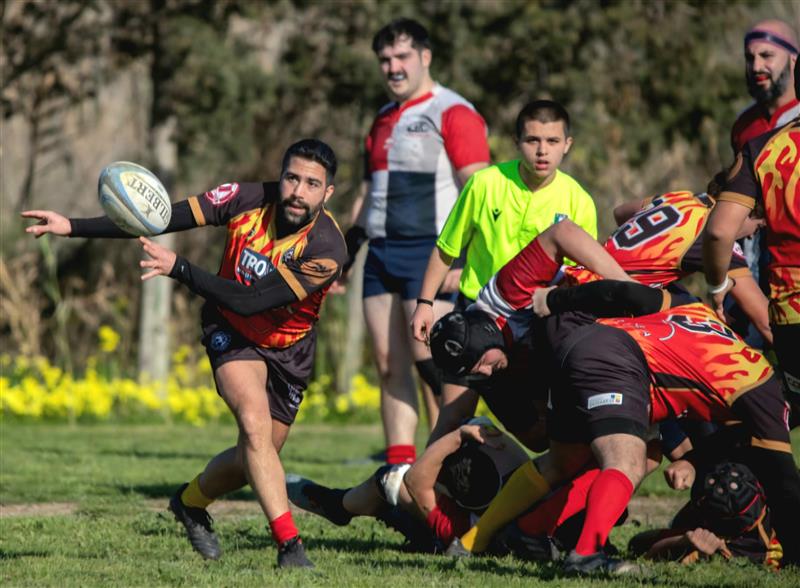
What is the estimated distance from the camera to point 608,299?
5.59m

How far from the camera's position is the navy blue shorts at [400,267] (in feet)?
26.0

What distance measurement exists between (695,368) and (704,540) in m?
0.76

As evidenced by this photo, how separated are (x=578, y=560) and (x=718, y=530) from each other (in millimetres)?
769

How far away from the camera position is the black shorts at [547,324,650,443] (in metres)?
5.39

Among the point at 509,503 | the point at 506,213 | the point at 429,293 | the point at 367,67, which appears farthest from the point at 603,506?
the point at 367,67

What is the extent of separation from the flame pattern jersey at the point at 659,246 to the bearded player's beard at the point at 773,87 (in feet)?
4.84

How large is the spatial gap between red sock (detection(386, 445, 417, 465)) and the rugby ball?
2.56 metres

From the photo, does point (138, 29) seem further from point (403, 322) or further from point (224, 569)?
point (224, 569)

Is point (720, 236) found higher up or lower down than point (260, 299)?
higher up

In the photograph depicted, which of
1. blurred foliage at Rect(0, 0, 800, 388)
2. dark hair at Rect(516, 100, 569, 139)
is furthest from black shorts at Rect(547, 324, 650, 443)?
blurred foliage at Rect(0, 0, 800, 388)

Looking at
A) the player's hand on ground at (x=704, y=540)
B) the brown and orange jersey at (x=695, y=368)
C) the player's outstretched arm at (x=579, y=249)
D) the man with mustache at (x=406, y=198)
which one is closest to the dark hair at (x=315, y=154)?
the player's outstretched arm at (x=579, y=249)

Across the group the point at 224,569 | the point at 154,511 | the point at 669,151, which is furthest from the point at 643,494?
the point at 669,151

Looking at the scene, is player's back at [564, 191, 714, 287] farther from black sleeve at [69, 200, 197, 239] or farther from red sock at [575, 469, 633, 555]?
black sleeve at [69, 200, 197, 239]

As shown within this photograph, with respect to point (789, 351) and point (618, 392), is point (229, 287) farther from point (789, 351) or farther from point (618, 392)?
point (789, 351)
